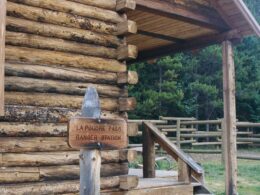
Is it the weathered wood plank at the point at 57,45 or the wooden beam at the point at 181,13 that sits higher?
the wooden beam at the point at 181,13

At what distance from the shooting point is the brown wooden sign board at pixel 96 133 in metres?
4.11

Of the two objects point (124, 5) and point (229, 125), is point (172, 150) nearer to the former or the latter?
point (229, 125)

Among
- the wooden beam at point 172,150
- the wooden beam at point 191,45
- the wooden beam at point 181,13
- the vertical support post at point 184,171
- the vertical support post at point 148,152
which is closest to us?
the wooden beam at point 181,13

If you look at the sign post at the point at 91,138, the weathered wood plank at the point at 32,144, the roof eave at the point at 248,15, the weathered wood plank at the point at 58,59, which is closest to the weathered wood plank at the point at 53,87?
the weathered wood plank at the point at 58,59

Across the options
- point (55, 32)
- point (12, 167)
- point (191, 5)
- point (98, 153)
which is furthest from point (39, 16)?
point (191, 5)

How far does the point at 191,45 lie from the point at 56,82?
4716mm

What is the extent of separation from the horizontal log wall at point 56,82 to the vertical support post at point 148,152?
179 centimetres

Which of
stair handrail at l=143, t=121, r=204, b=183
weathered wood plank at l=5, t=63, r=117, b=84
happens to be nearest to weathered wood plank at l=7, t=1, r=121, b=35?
weathered wood plank at l=5, t=63, r=117, b=84

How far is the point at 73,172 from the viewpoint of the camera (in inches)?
250

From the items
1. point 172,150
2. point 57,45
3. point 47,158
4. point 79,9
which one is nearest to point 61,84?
point 57,45

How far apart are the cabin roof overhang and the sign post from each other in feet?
12.0

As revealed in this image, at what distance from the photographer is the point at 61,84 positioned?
637 centimetres

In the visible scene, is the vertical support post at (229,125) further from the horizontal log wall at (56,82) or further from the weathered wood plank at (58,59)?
the weathered wood plank at (58,59)

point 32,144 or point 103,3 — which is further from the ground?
point 103,3
